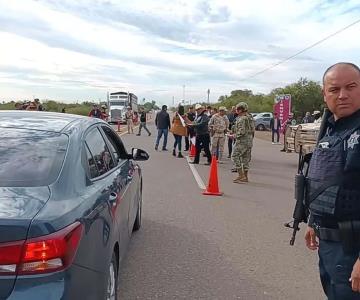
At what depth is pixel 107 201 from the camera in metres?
3.52

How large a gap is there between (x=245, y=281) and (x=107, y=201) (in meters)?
1.99

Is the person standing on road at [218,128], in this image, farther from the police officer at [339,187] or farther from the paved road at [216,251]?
the police officer at [339,187]

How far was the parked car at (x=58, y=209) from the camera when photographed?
2393 mm

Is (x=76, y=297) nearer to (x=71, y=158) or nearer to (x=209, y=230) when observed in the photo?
(x=71, y=158)

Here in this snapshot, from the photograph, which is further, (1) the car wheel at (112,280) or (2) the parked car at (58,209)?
(1) the car wheel at (112,280)

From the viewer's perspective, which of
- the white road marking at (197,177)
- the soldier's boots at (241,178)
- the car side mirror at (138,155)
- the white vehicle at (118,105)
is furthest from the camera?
the white vehicle at (118,105)

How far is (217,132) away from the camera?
48.9 feet

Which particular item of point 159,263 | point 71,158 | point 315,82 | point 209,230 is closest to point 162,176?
point 209,230

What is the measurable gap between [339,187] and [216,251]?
3441mm

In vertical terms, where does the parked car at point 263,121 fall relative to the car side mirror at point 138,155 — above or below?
below

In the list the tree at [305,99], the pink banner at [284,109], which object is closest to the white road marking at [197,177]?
the pink banner at [284,109]

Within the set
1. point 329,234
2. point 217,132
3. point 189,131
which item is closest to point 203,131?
point 217,132

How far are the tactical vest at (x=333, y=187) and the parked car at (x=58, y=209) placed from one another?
1326 millimetres

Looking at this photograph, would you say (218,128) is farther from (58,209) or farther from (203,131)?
(58,209)
